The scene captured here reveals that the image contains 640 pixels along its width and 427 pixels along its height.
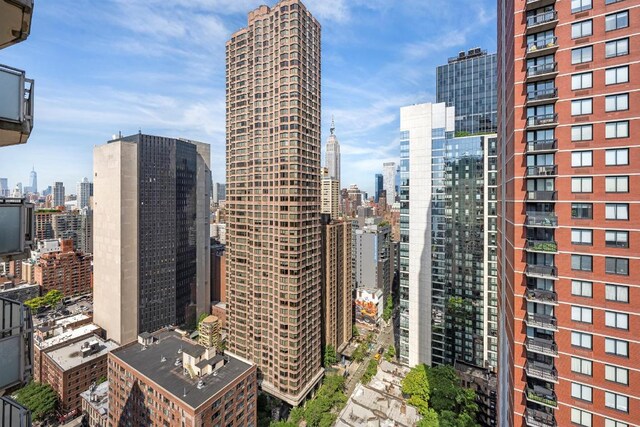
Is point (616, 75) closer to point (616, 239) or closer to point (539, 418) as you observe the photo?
point (616, 239)

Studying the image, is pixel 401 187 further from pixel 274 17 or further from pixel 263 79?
pixel 274 17

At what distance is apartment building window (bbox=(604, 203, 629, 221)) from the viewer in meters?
17.5

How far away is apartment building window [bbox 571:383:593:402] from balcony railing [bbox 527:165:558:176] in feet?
46.9

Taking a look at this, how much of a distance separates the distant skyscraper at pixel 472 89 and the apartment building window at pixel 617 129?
53974 mm

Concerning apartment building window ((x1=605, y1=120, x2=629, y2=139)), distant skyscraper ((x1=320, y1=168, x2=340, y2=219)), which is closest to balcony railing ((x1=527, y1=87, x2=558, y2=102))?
apartment building window ((x1=605, y1=120, x2=629, y2=139))

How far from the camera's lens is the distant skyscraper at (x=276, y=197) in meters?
50.9

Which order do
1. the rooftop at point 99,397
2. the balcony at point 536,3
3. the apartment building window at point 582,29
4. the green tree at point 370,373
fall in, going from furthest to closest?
the green tree at point 370,373 → the rooftop at point 99,397 → the balcony at point 536,3 → the apartment building window at point 582,29

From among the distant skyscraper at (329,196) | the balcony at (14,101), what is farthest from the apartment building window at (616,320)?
the distant skyscraper at (329,196)

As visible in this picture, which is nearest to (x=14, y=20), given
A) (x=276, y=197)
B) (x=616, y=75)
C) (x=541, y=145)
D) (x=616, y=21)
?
(x=541, y=145)

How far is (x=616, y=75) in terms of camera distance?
17672mm

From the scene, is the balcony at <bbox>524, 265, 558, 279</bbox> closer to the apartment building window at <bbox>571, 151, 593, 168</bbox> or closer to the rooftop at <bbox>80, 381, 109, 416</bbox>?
the apartment building window at <bbox>571, 151, 593, 168</bbox>

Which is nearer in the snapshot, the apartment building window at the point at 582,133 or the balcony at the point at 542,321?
the apartment building window at the point at 582,133

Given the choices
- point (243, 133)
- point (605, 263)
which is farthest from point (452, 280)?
point (243, 133)

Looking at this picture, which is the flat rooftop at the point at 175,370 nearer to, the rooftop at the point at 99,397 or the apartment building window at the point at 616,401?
the rooftop at the point at 99,397
